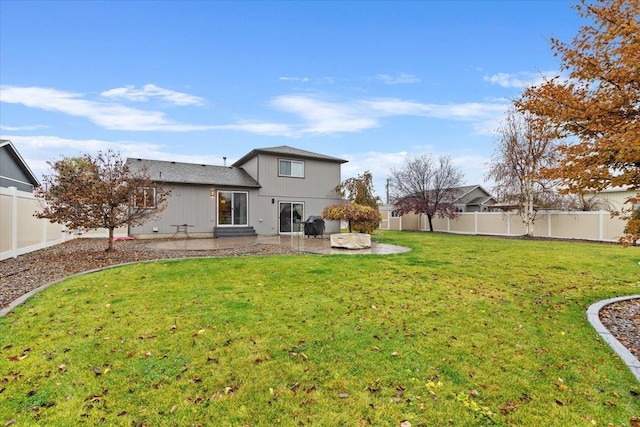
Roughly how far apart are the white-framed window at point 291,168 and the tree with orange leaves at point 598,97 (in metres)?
15.6

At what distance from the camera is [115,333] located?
378cm

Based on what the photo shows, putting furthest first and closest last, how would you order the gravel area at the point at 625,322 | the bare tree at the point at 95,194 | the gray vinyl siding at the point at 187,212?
the gray vinyl siding at the point at 187,212 → the bare tree at the point at 95,194 → the gravel area at the point at 625,322

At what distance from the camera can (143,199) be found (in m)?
9.66

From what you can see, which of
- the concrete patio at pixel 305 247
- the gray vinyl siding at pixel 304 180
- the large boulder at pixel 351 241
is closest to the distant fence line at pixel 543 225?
the concrete patio at pixel 305 247

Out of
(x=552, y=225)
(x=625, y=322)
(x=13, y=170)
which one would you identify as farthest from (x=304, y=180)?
(x=13, y=170)

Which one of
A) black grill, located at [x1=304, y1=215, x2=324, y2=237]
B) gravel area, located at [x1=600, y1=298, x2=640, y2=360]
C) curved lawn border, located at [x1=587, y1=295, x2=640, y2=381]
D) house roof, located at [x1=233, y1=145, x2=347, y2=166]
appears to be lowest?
gravel area, located at [x1=600, y1=298, x2=640, y2=360]

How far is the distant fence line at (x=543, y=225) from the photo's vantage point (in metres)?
15.9

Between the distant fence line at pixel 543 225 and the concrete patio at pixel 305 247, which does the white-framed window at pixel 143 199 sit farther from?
the distant fence line at pixel 543 225

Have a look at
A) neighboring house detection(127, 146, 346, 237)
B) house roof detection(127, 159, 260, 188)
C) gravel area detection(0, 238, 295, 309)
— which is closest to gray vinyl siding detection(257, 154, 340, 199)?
neighboring house detection(127, 146, 346, 237)

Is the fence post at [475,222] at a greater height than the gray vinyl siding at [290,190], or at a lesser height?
lesser

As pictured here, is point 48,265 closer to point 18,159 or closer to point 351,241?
point 351,241

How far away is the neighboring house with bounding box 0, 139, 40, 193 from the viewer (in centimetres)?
1708

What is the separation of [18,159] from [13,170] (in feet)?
2.49

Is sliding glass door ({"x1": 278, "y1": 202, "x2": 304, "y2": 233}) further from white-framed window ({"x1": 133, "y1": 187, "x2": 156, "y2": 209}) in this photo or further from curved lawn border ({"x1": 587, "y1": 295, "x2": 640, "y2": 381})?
curved lawn border ({"x1": 587, "y1": 295, "x2": 640, "y2": 381})
